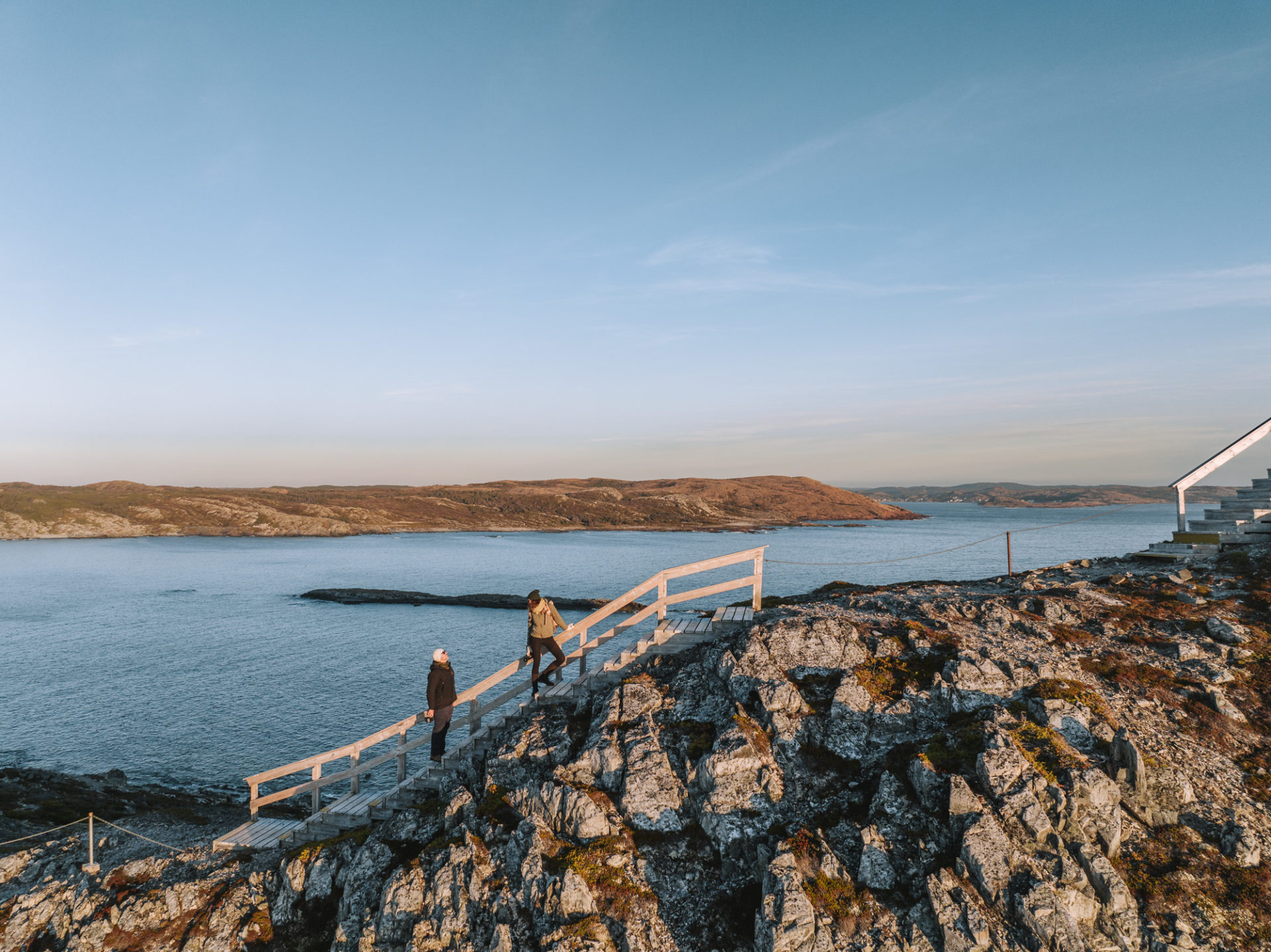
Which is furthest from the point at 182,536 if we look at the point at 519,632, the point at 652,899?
the point at 652,899

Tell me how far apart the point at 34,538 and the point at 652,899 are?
210898 mm

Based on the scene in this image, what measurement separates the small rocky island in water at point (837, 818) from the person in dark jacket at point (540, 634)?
0.80 meters

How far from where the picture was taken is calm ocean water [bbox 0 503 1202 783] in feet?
98.0

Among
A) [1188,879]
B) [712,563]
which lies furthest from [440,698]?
[1188,879]

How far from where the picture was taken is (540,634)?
1403cm

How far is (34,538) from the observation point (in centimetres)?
15900

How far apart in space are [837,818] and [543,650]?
23.0 feet

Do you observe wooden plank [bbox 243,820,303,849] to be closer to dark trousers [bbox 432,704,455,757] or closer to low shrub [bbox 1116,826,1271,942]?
dark trousers [bbox 432,704,455,757]

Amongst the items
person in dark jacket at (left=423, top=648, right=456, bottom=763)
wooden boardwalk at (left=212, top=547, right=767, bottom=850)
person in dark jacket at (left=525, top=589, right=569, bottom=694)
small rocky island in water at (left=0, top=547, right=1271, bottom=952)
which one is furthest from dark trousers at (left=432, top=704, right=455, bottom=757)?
person in dark jacket at (left=525, top=589, right=569, bottom=694)

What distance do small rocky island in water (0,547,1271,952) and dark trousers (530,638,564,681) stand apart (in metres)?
0.78

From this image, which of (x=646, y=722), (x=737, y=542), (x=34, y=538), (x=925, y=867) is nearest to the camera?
(x=925, y=867)

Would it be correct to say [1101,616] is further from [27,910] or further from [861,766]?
[27,910]

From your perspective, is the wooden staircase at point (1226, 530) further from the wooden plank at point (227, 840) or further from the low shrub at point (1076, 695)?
the wooden plank at point (227, 840)

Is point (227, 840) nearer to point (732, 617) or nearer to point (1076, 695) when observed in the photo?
point (732, 617)
